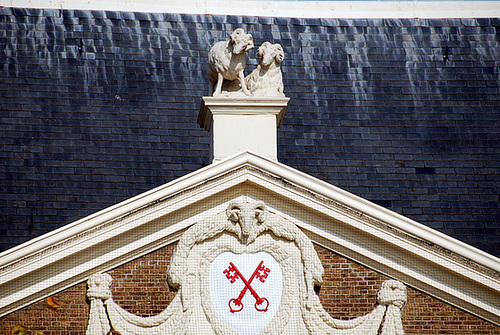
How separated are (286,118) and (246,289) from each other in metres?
5.91

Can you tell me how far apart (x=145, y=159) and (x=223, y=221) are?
4492mm

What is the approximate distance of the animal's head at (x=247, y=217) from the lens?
1421cm

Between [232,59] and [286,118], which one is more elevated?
[286,118]

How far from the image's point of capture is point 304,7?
21531 mm

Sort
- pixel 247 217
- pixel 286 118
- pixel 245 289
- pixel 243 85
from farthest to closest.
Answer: pixel 286 118, pixel 243 85, pixel 247 217, pixel 245 289

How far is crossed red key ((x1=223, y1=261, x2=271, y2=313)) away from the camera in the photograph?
14.1 m

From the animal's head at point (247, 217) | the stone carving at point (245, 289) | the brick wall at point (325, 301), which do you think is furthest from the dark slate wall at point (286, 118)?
the animal's head at point (247, 217)

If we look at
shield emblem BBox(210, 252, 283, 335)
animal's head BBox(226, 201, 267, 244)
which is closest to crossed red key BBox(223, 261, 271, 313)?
shield emblem BBox(210, 252, 283, 335)

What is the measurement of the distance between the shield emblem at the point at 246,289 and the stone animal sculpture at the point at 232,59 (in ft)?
8.74

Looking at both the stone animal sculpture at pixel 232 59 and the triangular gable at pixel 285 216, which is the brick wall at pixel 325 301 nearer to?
the triangular gable at pixel 285 216

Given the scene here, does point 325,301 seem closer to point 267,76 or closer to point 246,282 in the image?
point 246,282

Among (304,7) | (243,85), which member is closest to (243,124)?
(243,85)

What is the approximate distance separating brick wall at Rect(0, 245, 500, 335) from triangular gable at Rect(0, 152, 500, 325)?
0.38ft

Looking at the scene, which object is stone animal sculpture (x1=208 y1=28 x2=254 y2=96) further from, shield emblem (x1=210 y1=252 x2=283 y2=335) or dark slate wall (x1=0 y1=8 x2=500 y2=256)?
dark slate wall (x1=0 y1=8 x2=500 y2=256)
